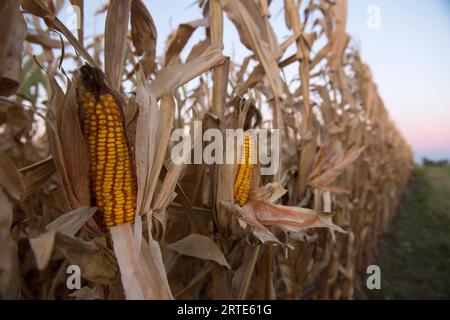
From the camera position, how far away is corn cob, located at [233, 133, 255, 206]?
1.08 metres

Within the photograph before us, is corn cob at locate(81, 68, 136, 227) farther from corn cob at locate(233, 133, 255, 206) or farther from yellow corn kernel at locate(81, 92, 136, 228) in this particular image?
corn cob at locate(233, 133, 255, 206)

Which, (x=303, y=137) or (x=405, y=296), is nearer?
(x=303, y=137)

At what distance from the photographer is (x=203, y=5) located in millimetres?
1522

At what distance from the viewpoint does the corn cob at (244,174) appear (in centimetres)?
108

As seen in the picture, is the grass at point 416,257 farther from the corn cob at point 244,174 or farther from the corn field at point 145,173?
the corn cob at point 244,174

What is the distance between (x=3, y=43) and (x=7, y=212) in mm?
387

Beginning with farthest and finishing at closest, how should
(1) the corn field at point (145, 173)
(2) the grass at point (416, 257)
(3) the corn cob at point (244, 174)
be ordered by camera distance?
(2) the grass at point (416, 257)
(3) the corn cob at point (244, 174)
(1) the corn field at point (145, 173)

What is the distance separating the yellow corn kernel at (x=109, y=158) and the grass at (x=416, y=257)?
3.52 metres

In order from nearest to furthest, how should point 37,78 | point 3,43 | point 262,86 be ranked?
A: 1. point 3,43
2. point 262,86
3. point 37,78

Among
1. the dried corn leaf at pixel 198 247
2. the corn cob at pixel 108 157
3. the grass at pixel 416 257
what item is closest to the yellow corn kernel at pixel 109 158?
the corn cob at pixel 108 157

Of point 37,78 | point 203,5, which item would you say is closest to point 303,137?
point 203,5

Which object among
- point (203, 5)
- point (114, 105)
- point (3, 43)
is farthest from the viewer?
point (203, 5)

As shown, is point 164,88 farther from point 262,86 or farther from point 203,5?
point 262,86
